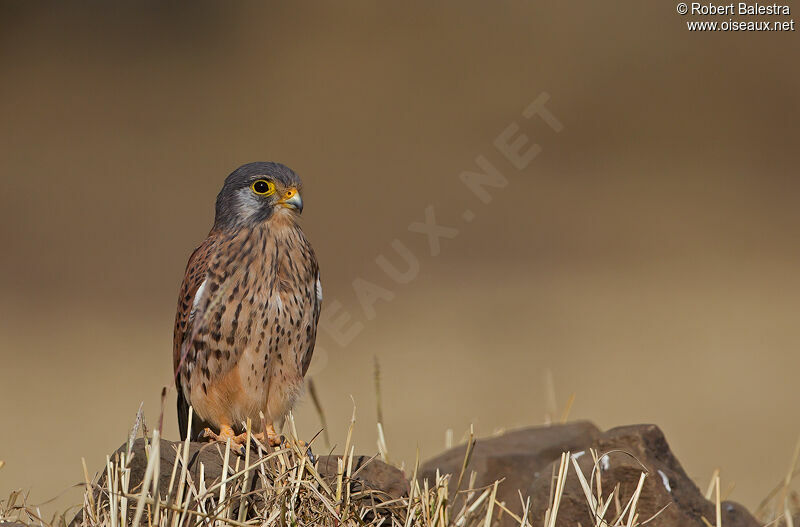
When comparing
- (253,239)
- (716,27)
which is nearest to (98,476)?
(253,239)

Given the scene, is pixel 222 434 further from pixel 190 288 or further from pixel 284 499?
pixel 284 499

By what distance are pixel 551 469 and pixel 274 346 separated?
791 mm

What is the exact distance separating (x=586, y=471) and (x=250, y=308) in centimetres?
95

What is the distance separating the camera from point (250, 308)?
101 inches

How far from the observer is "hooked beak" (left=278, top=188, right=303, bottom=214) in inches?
102

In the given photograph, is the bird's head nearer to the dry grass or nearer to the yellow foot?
the yellow foot

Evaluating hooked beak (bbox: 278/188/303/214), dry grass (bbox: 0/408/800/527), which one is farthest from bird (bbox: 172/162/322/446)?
dry grass (bbox: 0/408/800/527)

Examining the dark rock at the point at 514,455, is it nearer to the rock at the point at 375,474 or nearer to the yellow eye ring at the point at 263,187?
the rock at the point at 375,474

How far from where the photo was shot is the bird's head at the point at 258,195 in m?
2.61

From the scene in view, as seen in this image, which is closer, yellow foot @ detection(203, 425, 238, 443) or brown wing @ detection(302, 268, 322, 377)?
yellow foot @ detection(203, 425, 238, 443)

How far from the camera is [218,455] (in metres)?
2.30

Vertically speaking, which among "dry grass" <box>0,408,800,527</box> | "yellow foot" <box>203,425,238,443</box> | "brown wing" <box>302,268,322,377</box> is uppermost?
"brown wing" <box>302,268,322,377</box>

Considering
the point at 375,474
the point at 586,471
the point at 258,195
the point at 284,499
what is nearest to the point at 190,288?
the point at 258,195

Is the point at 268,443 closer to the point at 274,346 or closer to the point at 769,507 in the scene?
the point at 274,346
